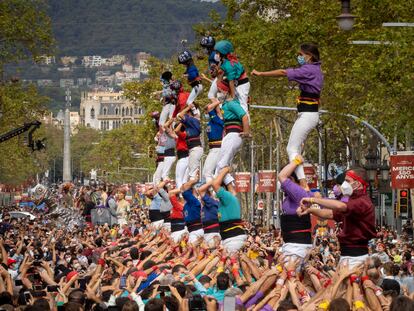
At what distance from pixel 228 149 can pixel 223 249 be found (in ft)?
4.86

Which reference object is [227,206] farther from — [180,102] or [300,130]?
[180,102]

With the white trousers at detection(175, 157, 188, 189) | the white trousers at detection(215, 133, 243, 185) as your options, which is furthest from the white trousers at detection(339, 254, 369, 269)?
the white trousers at detection(175, 157, 188, 189)

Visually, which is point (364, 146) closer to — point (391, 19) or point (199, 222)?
point (391, 19)

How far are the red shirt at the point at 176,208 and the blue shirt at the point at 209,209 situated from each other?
13.8ft

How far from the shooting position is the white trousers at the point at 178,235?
88.3 feet

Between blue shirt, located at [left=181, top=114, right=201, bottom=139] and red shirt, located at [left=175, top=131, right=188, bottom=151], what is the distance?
0.62m

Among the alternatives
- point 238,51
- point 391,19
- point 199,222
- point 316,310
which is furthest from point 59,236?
point 316,310

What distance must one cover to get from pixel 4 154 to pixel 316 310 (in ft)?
251

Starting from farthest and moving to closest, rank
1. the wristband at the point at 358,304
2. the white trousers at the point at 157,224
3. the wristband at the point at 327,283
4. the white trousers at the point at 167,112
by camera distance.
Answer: the white trousers at the point at 157,224
the white trousers at the point at 167,112
the wristband at the point at 327,283
the wristband at the point at 358,304

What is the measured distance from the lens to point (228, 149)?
21.5 meters

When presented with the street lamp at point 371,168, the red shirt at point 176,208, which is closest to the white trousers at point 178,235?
the red shirt at point 176,208

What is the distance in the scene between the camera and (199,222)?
25828 millimetres

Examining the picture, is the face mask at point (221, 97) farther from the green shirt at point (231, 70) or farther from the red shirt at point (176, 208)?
the red shirt at point (176, 208)

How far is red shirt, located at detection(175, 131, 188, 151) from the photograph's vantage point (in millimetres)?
26969
